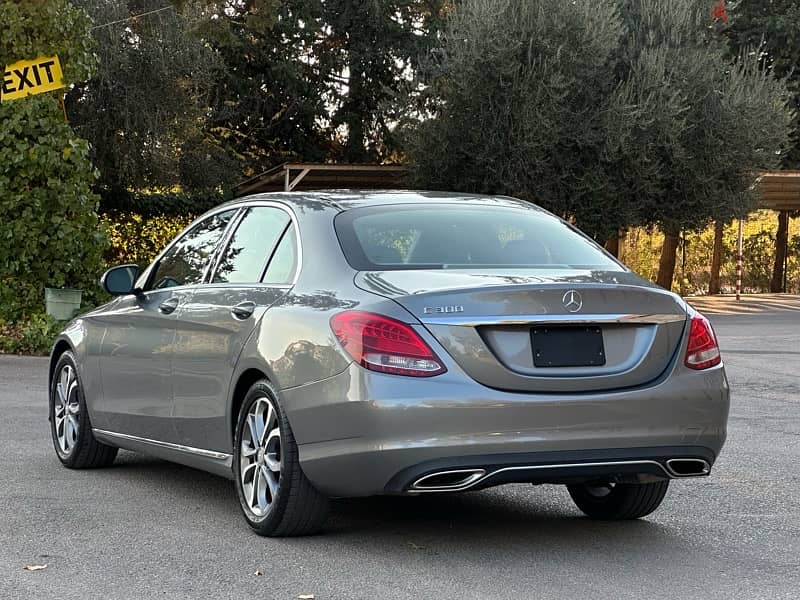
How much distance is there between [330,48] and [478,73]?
11877 mm

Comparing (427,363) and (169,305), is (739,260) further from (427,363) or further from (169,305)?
(427,363)

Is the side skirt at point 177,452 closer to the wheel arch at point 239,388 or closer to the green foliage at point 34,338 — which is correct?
the wheel arch at point 239,388

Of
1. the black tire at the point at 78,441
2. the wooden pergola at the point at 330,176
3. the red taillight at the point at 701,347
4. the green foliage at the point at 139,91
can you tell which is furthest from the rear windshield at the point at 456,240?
the green foliage at the point at 139,91

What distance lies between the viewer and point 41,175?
17.0 m

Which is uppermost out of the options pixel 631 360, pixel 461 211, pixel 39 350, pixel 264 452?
Result: pixel 461 211

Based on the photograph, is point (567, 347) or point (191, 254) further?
point (191, 254)

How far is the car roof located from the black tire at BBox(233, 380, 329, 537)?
3.23 ft

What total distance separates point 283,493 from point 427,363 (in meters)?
0.95

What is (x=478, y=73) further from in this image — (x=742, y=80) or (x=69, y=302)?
(x=69, y=302)

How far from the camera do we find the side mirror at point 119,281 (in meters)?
7.61

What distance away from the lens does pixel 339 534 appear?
20.3 ft

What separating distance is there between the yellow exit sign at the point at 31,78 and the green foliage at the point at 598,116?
1361 centimetres

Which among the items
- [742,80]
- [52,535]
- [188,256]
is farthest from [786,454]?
[742,80]

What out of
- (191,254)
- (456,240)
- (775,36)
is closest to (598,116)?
(775,36)
